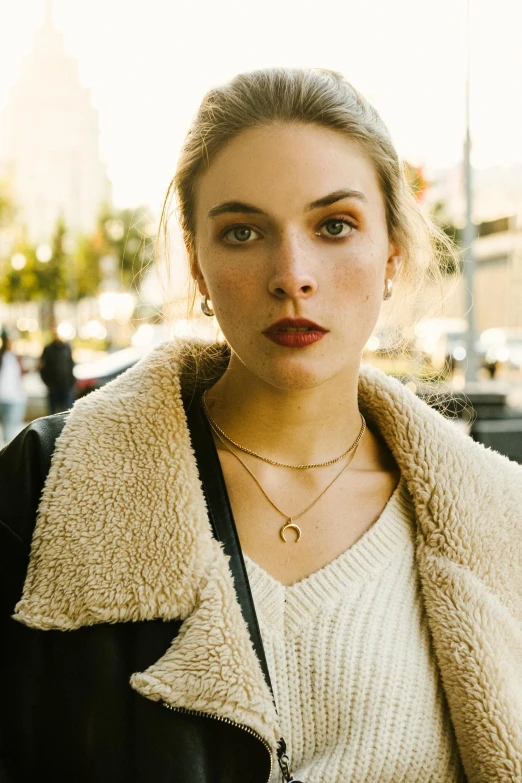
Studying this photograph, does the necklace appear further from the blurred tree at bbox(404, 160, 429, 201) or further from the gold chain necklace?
the blurred tree at bbox(404, 160, 429, 201)

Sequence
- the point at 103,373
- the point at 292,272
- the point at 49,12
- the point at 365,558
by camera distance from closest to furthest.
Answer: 1. the point at 292,272
2. the point at 365,558
3. the point at 103,373
4. the point at 49,12

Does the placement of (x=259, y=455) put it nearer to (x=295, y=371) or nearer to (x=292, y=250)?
(x=295, y=371)

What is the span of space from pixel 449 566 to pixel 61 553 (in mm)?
869

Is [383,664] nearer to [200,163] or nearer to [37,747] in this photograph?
[37,747]

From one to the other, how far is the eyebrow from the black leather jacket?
713 millimetres

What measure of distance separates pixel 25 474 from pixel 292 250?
0.74m

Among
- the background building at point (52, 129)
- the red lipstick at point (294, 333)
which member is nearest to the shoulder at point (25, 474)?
the red lipstick at point (294, 333)

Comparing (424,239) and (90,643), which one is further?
(424,239)

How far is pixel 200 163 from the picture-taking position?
6.19 ft

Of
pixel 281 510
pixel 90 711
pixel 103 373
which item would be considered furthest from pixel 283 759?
pixel 103 373

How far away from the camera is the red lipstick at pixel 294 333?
1710 millimetres

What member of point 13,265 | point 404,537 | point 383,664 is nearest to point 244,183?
Answer: point 404,537

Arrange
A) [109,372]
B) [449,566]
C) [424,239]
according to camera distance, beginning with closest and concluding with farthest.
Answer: [449,566], [424,239], [109,372]

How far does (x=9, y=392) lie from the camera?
1081cm
